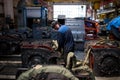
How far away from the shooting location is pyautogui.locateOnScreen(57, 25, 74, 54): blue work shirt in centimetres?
670

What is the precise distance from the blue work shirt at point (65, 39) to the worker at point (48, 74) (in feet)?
7.72

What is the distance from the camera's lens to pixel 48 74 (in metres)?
4.23

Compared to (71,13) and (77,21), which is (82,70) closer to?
(77,21)

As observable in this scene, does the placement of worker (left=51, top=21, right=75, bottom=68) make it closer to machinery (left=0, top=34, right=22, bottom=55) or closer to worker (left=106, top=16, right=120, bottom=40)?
worker (left=106, top=16, right=120, bottom=40)

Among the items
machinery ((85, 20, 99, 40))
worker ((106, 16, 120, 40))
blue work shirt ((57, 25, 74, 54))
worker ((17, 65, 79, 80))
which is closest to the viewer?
worker ((17, 65, 79, 80))

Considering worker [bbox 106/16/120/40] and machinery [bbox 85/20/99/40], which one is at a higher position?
worker [bbox 106/16/120/40]

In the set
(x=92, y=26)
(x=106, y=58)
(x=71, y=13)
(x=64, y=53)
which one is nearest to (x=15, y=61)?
(x=64, y=53)

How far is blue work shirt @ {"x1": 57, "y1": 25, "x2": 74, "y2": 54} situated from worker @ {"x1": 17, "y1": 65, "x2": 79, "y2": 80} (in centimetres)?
235

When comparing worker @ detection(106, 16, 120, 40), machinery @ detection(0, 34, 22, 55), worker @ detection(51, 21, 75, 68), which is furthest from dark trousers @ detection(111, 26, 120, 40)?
machinery @ detection(0, 34, 22, 55)

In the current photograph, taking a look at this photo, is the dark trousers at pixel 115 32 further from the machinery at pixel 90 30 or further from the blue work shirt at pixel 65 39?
the machinery at pixel 90 30

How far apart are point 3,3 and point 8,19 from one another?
1.34m

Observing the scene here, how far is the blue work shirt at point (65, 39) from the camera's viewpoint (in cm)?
670

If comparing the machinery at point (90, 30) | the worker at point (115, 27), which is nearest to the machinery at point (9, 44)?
the machinery at point (90, 30)

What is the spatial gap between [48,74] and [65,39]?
264 cm
